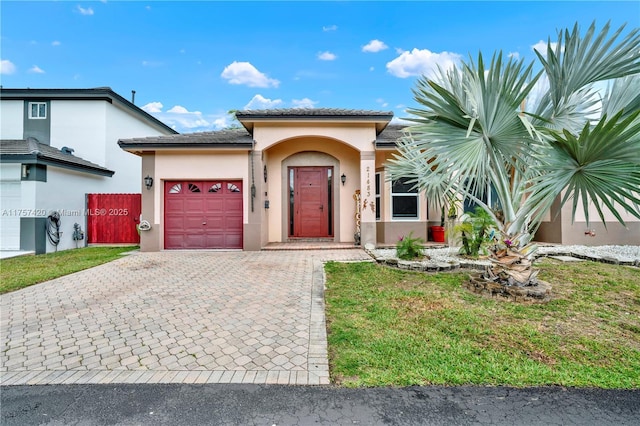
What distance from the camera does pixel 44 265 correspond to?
7793 millimetres

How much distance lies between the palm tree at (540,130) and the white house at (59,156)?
41.4 ft

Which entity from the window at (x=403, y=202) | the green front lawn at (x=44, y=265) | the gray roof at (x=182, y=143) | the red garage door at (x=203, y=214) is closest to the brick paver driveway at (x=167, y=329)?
the green front lawn at (x=44, y=265)

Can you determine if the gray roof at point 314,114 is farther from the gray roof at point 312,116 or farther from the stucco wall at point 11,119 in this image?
the stucco wall at point 11,119

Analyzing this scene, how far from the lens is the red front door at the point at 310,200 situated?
11.2 meters

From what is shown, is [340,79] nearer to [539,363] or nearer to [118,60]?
[118,60]

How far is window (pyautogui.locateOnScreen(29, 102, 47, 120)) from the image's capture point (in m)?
14.2

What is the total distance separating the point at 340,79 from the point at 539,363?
2025 cm

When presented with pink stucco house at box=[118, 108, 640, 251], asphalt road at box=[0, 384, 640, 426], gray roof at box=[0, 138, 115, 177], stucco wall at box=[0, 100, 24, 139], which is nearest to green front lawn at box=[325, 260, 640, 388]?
asphalt road at box=[0, 384, 640, 426]

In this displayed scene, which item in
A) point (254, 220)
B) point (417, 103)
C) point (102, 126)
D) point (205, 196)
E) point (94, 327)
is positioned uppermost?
point (102, 126)

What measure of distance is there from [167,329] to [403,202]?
877 centimetres

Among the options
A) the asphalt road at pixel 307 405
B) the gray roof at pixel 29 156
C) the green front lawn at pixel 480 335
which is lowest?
the asphalt road at pixel 307 405

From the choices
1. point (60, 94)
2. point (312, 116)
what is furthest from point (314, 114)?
point (60, 94)

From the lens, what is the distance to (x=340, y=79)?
780 inches

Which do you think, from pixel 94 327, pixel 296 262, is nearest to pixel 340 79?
pixel 296 262
